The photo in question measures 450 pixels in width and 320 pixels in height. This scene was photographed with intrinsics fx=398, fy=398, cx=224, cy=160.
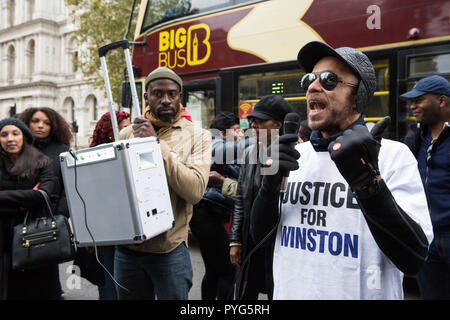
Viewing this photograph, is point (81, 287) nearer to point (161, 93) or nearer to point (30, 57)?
point (161, 93)

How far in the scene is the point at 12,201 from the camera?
113 inches

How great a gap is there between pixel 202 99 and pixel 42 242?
10.5 ft

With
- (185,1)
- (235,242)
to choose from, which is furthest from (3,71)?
(235,242)

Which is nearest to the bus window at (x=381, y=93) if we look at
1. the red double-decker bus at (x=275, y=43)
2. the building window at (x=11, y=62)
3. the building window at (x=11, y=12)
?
the red double-decker bus at (x=275, y=43)

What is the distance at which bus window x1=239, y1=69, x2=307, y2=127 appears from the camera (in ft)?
14.6

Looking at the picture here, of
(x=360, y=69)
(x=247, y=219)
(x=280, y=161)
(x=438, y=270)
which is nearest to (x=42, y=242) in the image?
(x=247, y=219)

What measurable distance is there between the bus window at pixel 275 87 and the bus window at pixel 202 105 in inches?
20.4

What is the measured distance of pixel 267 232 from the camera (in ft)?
5.37

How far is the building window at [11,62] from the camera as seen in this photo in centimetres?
4184

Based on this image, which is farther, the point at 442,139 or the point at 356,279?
the point at 442,139

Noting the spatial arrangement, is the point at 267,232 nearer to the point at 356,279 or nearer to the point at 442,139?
the point at 356,279

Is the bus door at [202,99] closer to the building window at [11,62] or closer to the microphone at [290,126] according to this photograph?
the microphone at [290,126]
